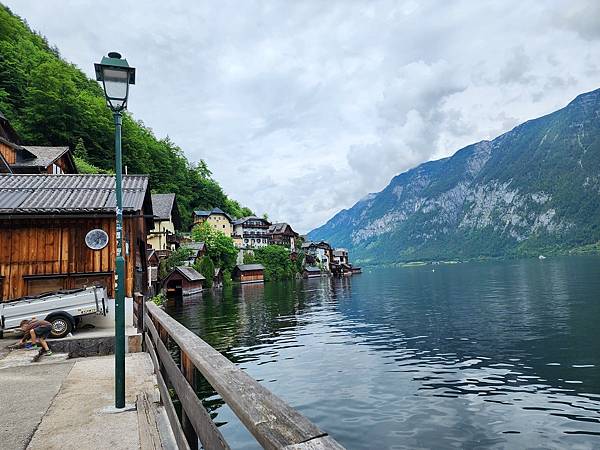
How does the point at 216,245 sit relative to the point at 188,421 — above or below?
above

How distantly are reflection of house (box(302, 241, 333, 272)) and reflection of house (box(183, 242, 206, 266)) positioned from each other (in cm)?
4513

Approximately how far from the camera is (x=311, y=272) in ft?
340

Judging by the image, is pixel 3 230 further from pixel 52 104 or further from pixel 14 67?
pixel 14 67

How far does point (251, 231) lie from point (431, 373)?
9176cm

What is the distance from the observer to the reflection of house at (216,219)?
9181 centimetres

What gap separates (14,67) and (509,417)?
7159 cm

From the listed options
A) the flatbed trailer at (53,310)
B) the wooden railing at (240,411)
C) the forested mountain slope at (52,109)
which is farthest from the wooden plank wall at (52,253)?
the forested mountain slope at (52,109)

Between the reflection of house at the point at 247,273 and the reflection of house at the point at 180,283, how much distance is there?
24.0 meters

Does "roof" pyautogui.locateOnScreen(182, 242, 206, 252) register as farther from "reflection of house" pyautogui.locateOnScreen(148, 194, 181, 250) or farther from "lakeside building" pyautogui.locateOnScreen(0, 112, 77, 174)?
"lakeside building" pyautogui.locateOnScreen(0, 112, 77, 174)

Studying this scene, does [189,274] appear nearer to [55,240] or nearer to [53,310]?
[55,240]

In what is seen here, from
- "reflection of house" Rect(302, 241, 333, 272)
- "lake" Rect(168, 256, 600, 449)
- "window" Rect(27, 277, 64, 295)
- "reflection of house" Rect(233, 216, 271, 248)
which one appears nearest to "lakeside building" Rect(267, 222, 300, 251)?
"reflection of house" Rect(233, 216, 271, 248)

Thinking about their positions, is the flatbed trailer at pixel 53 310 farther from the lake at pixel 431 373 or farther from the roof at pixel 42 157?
the roof at pixel 42 157

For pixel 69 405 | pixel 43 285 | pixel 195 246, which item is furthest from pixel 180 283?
pixel 69 405

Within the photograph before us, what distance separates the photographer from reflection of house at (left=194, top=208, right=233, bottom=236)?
301 feet
